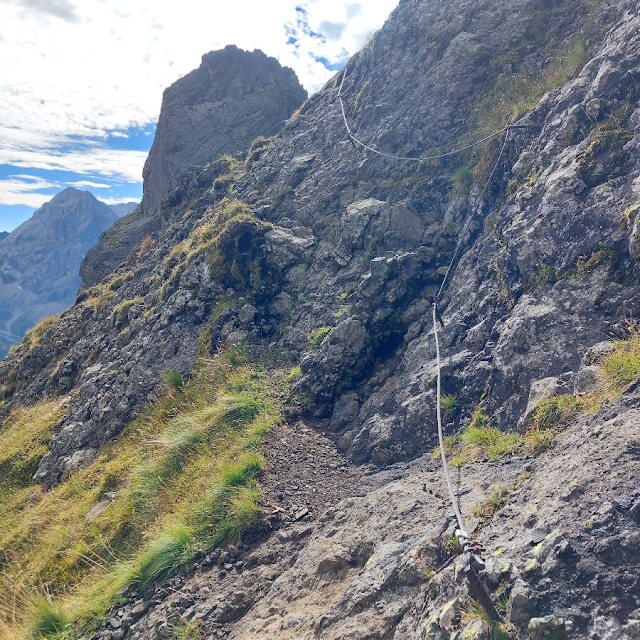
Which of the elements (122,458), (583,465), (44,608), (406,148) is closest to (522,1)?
(406,148)

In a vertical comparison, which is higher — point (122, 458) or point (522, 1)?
point (522, 1)

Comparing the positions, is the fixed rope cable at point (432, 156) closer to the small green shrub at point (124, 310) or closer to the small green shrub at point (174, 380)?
the small green shrub at point (174, 380)

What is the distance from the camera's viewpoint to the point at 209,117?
29.2 metres

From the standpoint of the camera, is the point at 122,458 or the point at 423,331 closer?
the point at 423,331

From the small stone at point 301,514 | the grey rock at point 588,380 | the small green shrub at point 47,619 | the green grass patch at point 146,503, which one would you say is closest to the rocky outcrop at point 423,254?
the grey rock at point 588,380

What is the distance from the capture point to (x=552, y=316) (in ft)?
19.0

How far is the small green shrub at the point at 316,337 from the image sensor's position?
9.68 m

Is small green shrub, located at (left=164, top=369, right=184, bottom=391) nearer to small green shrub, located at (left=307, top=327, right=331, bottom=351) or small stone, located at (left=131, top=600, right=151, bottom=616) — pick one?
small green shrub, located at (left=307, top=327, right=331, bottom=351)

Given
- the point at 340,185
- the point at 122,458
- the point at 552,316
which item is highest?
the point at 340,185

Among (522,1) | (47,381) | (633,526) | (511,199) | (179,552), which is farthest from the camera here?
(47,381)

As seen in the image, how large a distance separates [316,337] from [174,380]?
380cm

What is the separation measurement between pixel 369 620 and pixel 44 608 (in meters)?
4.61

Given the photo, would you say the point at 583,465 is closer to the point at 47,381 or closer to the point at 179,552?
the point at 179,552

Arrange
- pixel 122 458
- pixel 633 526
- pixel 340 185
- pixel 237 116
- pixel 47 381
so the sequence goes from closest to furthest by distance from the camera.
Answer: pixel 633 526 → pixel 122 458 → pixel 340 185 → pixel 47 381 → pixel 237 116
